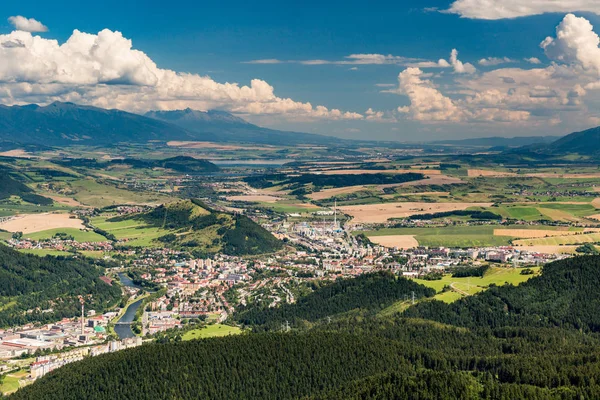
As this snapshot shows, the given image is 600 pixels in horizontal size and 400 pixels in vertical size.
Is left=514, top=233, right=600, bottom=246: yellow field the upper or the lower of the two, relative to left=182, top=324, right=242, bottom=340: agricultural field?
upper

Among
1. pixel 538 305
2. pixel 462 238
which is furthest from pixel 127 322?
pixel 462 238

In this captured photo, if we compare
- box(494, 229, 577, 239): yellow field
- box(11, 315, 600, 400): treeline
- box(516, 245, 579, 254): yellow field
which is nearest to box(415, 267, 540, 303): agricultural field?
box(11, 315, 600, 400): treeline

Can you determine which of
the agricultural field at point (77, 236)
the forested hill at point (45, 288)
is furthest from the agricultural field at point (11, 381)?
the agricultural field at point (77, 236)

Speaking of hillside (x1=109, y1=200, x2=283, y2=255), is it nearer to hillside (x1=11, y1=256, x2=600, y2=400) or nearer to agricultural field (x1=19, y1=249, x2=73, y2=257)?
agricultural field (x1=19, y1=249, x2=73, y2=257)

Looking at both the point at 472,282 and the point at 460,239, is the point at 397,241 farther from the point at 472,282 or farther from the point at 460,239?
the point at 472,282

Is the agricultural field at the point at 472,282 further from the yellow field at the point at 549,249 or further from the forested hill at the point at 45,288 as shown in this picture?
the forested hill at the point at 45,288

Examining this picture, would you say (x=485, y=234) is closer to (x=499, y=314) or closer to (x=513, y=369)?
(x=499, y=314)

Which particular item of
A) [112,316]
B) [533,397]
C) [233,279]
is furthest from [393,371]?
[233,279]
